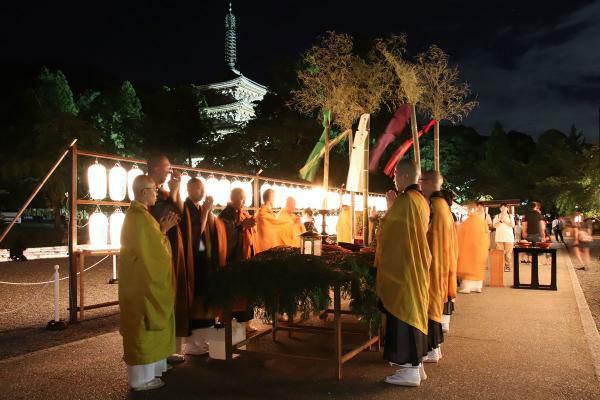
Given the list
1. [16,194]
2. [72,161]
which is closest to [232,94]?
[16,194]

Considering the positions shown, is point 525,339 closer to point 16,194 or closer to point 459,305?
point 459,305

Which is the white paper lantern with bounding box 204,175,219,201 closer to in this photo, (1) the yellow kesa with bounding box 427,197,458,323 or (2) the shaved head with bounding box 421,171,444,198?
(2) the shaved head with bounding box 421,171,444,198

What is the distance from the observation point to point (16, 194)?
3116 cm

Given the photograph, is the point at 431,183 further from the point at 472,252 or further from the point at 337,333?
the point at 472,252

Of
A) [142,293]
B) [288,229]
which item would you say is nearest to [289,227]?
[288,229]

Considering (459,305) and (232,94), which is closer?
(459,305)

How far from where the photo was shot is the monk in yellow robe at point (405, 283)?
475 centimetres

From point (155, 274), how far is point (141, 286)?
16 centimetres

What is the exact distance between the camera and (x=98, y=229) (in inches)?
353

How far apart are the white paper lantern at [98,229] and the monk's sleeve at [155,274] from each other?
463 centimetres

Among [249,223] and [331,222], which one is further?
[331,222]

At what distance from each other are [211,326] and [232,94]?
2156 inches

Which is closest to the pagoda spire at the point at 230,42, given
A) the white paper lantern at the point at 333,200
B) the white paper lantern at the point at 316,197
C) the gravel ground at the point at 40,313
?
the white paper lantern at the point at 333,200

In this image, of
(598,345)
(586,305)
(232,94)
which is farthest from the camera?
(232,94)
